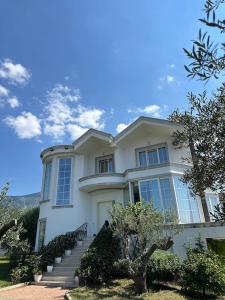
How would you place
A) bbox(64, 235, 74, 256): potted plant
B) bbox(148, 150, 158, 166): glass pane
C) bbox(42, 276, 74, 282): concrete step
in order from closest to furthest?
bbox(42, 276, 74, 282): concrete step → bbox(64, 235, 74, 256): potted plant → bbox(148, 150, 158, 166): glass pane

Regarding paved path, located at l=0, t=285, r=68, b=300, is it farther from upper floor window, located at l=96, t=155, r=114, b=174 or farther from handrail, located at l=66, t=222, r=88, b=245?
upper floor window, located at l=96, t=155, r=114, b=174

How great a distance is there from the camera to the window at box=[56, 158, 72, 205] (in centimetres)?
2133

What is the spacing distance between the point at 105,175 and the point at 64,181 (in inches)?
164

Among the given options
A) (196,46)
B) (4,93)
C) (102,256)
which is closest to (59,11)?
(4,93)

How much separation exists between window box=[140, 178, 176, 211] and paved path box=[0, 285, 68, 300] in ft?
26.7

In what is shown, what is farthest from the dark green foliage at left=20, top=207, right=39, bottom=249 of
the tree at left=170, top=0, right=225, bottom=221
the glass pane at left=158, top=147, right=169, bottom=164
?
the tree at left=170, top=0, right=225, bottom=221

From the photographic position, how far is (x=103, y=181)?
20.2 meters

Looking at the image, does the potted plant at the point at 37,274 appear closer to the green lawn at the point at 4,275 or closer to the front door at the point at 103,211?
the green lawn at the point at 4,275

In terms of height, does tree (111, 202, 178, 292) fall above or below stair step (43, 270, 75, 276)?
above

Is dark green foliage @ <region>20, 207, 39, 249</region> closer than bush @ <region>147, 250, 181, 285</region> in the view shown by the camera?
No

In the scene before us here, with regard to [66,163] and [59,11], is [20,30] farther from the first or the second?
[66,163]

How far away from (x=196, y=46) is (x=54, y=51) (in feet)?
37.2

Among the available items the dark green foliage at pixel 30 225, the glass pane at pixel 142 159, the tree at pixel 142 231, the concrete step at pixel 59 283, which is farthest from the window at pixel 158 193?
the dark green foliage at pixel 30 225

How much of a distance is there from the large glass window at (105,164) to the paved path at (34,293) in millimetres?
11698
